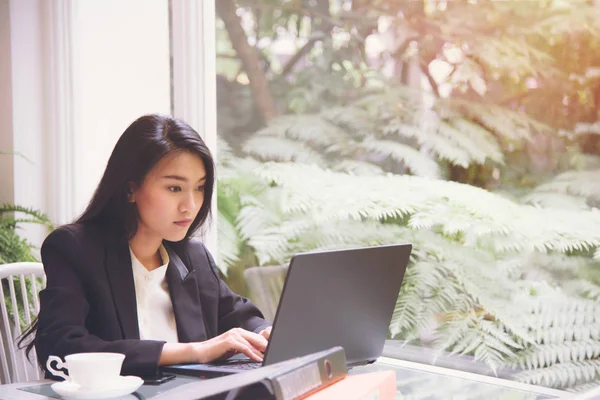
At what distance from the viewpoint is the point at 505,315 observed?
2447 mm

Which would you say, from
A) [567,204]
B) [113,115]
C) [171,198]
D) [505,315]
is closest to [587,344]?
[505,315]

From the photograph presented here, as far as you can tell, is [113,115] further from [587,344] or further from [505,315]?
[587,344]

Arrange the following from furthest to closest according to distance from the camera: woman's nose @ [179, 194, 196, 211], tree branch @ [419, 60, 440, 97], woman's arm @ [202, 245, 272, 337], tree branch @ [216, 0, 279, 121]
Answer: tree branch @ [216, 0, 279, 121], tree branch @ [419, 60, 440, 97], woman's arm @ [202, 245, 272, 337], woman's nose @ [179, 194, 196, 211]

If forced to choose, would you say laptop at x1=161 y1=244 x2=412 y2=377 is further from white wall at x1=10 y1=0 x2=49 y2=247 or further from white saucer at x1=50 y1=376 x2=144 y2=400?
white wall at x1=10 y1=0 x2=49 y2=247

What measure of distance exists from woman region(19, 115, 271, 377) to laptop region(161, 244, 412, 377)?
207 mm

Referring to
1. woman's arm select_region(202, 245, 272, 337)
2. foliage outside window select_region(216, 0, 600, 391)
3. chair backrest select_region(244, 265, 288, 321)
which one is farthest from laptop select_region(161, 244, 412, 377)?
chair backrest select_region(244, 265, 288, 321)

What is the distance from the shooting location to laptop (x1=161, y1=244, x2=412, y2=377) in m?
1.25

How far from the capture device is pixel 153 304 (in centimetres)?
180

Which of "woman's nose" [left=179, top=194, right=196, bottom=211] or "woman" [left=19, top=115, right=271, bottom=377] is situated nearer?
"woman" [left=19, top=115, right=271, bottom=377]

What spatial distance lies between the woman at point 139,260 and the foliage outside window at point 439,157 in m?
0.93

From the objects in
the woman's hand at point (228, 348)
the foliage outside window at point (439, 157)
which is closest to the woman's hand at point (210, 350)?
the woman's hand at point (228, 348)

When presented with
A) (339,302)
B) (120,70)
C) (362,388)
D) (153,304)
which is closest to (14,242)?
(120,70)

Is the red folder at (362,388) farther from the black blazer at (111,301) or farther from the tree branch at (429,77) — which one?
the tree branch at (429,77)

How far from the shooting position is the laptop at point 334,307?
1.25 metres
